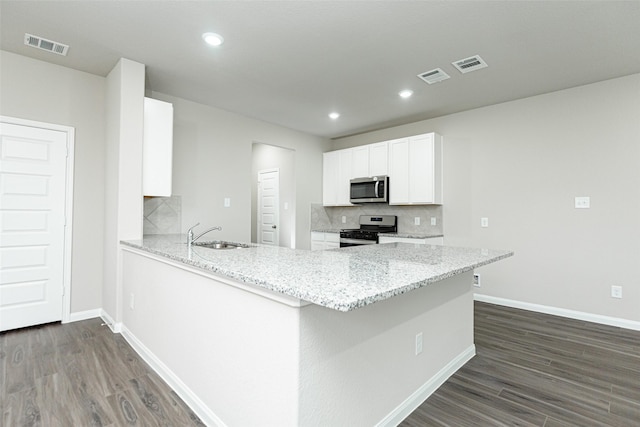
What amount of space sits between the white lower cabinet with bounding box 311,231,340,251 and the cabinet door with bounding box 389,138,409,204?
43.6 inches

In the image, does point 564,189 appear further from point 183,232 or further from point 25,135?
point 25,135

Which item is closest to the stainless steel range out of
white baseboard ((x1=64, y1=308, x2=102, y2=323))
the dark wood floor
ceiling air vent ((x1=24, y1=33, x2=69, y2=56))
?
the dark wood floor

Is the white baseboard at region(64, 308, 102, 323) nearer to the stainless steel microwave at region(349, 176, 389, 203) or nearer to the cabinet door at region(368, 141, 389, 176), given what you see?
the stainless steel microwave at region(349, 176, 389, 203)

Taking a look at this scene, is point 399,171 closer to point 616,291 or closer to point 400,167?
point 400,167

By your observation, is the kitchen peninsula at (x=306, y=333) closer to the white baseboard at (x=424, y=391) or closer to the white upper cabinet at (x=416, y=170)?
the white baseboard at (x=424, y=391)

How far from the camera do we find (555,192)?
368cm

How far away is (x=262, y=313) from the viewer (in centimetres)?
137

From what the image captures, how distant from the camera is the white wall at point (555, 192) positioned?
128 inches

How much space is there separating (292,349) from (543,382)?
1962 millimetres

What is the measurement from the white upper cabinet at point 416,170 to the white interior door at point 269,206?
225 cm

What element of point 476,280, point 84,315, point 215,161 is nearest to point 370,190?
point 476,280

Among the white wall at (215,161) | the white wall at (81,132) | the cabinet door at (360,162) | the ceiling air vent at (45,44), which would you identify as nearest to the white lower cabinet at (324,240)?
the cabinet door at (360,162)

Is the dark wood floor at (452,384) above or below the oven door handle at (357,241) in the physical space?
below

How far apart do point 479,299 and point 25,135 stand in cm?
537
